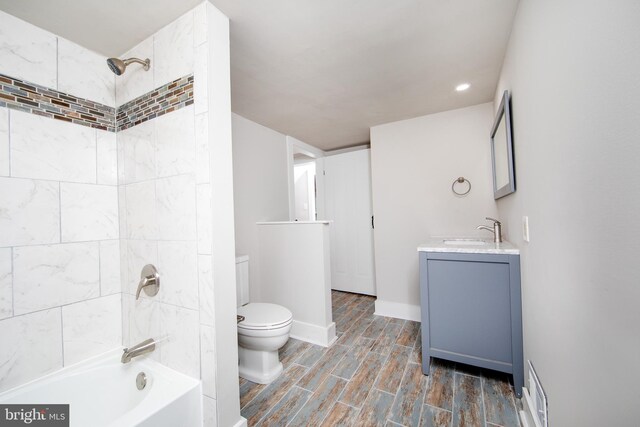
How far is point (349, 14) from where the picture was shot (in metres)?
1.30

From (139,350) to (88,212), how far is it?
2.85ft

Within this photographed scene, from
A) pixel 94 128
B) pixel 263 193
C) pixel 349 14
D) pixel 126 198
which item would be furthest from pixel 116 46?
pixel 263 193

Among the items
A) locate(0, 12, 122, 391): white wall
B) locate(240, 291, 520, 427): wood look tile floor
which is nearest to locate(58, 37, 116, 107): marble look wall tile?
locate(0, 12, 122, 391): white wall

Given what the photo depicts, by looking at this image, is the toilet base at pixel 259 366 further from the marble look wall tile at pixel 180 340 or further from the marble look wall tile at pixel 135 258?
the marble look wall tile at pixel 135 258

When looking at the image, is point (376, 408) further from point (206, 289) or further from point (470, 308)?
point (206, 289)

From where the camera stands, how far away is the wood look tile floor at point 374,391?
1.40 metres

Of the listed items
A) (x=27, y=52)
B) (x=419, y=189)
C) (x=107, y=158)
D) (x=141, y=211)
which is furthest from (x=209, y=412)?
(x=419, y=189)

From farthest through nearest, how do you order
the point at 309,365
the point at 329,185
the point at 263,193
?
1. the point at 329,185
2. the point at 263,193
3. the point at 309,365

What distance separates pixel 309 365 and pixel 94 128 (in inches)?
87.0

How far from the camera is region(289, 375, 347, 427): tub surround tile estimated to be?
140 centimetres

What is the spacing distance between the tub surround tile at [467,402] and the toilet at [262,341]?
1131 mm

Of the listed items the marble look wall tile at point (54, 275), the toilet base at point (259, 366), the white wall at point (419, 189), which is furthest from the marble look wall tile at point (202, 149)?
the white wall at point (419, 189)

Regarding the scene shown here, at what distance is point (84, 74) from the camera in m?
1.50

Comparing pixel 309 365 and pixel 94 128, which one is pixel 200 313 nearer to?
pixel 309 365
